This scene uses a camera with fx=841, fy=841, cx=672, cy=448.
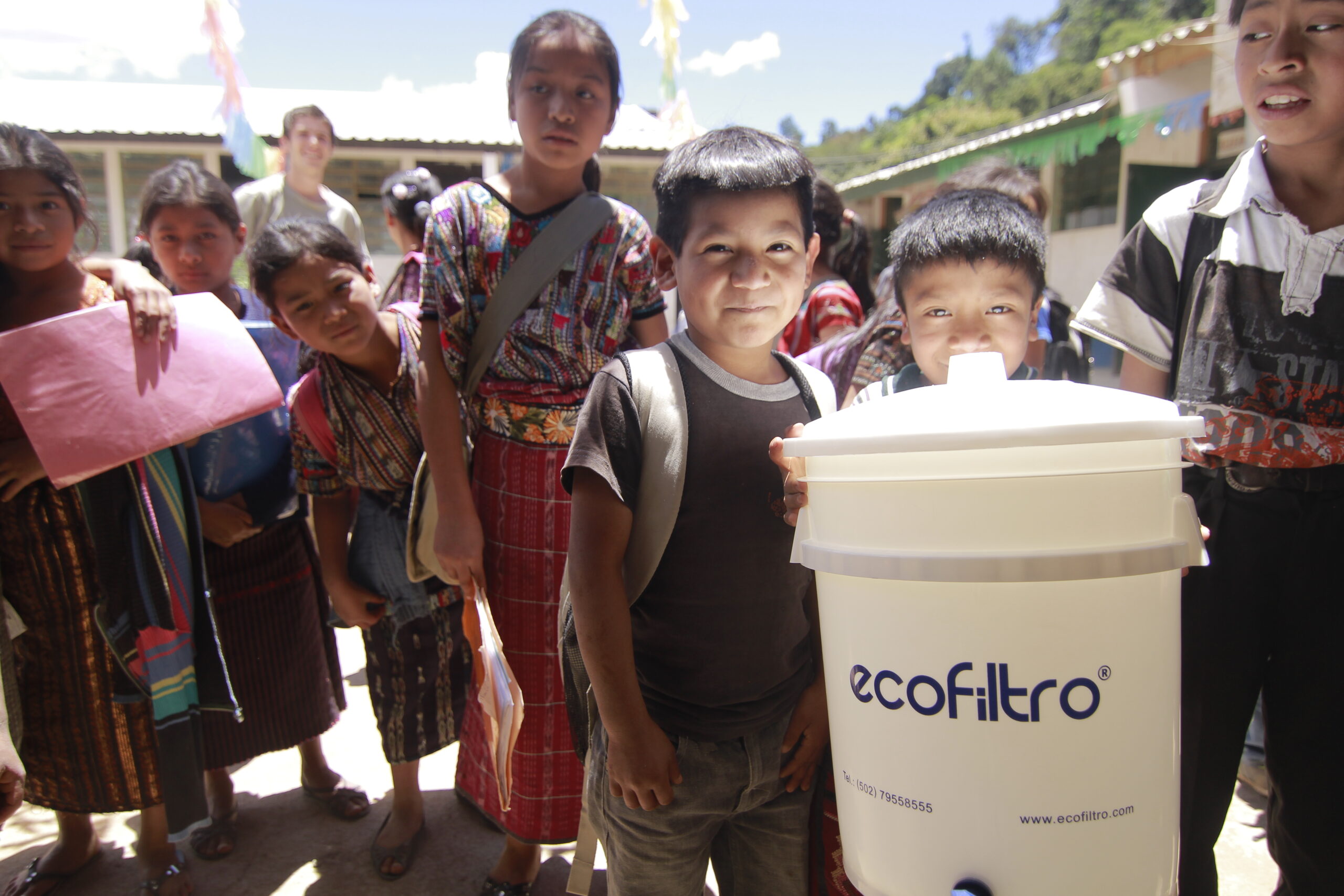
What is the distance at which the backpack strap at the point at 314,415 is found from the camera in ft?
7.09

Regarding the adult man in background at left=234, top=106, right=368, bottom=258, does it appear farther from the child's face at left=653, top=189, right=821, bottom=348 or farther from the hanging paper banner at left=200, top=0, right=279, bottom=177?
the child's face at left=653, top=189, right=821, bottom=348

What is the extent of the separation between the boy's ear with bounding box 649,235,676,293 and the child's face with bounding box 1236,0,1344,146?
3.13 ft

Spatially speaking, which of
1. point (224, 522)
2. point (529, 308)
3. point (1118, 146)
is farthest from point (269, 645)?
point (1118, 146)

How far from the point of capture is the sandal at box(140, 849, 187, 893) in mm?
2082

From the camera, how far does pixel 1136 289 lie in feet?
5.06

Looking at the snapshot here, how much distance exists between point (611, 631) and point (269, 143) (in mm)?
11723

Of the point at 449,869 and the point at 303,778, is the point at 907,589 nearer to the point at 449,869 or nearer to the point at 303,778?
the point at 449,869

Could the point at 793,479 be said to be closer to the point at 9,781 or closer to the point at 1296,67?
the point at 1296,67

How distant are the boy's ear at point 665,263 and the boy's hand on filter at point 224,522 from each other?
1.44 m

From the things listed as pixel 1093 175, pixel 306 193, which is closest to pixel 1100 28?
pixel 1093 175

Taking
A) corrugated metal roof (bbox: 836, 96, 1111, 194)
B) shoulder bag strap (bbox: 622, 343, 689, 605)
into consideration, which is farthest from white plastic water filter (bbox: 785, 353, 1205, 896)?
corrugated metal roof (bbox: 836, 96, 1111, 194)

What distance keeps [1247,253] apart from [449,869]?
224 centimetres

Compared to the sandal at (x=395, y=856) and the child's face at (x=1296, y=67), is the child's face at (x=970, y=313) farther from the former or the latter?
the sandal at (x=395, y=856)

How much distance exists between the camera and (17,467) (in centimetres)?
183
